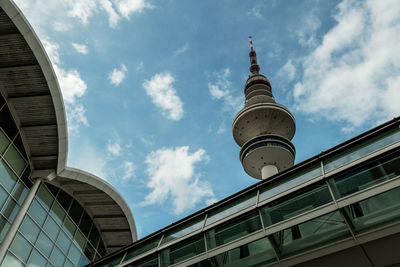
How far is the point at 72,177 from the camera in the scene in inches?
949

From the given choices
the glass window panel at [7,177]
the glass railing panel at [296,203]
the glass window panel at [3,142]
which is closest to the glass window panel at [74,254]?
the glass window panel at [7,177]

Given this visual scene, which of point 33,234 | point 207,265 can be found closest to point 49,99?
point 33,234

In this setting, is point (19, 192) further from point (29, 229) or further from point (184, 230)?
point (184, 230)

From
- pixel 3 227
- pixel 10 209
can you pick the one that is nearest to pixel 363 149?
pixel 3 227

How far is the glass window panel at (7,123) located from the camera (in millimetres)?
20483

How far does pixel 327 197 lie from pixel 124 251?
10821 mm

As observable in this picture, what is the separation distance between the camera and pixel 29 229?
20234 mm

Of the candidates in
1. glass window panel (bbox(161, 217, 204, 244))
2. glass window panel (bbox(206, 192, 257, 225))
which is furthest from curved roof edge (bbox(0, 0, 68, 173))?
glass window panel (bbox(206, 192, 257, 225))

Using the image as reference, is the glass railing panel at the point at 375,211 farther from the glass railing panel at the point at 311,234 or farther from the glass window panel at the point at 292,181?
the glass window panel at the point at 292,181

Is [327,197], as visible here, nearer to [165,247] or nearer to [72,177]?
[165,247]

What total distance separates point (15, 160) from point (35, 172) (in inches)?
71.3

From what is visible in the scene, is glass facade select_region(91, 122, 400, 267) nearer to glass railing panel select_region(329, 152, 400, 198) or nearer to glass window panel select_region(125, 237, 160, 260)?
glass railing panel select_region(329, 152, 400, 198)

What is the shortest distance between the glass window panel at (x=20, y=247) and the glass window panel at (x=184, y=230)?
30.3ft

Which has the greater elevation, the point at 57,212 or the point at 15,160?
the point at 15,160
